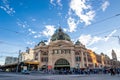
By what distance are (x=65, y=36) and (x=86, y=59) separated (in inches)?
549

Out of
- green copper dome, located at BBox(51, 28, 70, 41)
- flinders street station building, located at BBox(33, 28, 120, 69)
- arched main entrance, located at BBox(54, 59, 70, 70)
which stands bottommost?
arched main entrance, located at BBox(54, 59, 70, 70)

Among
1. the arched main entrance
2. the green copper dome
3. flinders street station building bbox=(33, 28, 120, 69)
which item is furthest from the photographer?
the green copper dome

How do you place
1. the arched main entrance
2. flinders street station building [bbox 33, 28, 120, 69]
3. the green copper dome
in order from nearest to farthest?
1. the arched main entrance
2. flinders street station building [bbox 33, 28, 120, 69]
3. the green copper dome

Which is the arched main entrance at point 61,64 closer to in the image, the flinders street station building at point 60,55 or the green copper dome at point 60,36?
the flinders street station building at point 60,55

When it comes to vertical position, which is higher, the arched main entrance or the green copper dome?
the green copper dome

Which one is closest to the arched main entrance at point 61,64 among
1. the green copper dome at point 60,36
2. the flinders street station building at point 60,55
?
the flinders street station building at point 60,55

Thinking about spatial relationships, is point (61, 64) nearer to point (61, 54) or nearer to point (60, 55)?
point (60, 55)

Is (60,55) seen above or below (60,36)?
below

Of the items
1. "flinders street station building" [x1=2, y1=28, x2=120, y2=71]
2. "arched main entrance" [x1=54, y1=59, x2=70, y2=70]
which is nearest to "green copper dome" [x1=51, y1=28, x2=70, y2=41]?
"flinders street station building" [x1=2, y1=28, x2=120, y2=71]

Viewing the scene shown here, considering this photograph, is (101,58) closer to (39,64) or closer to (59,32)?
(59,32)

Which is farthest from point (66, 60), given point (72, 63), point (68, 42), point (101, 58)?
point (101, 58)

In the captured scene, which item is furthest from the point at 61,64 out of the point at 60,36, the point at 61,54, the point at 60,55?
the point at 60,36

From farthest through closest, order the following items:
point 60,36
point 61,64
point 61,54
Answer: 1. point 60,36
2. point 61,54
3. point 61,64

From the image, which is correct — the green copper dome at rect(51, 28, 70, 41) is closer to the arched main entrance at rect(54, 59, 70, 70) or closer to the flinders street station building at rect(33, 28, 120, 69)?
the flinders street station building at rect(33, 28, 120, 69)
